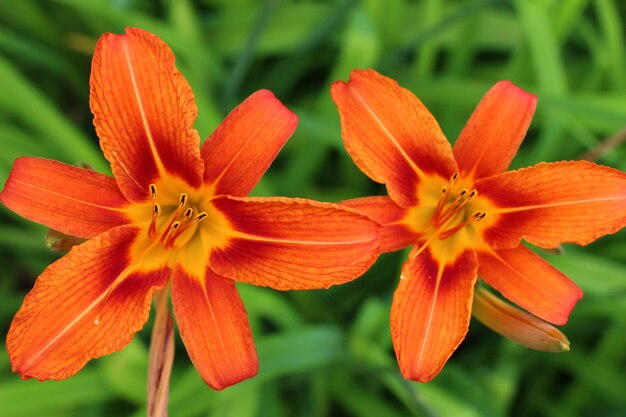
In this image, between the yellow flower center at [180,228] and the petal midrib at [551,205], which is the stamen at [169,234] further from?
the petal midrib at [551,205]

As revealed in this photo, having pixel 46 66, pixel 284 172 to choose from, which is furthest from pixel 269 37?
pixel 46 66

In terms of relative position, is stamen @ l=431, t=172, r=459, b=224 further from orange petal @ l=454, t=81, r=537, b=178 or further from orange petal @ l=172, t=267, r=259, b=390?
orange petal @ l=172, t=267, r=259, b=390

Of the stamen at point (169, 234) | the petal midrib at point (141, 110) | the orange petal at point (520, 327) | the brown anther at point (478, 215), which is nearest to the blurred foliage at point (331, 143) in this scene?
the orange petal at point (520, 327)

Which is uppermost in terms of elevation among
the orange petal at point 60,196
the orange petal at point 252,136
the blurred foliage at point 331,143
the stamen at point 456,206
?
the orange petal at point 252,136

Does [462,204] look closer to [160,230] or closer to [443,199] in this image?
[443,199]

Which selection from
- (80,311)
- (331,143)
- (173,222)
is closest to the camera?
(80,311)

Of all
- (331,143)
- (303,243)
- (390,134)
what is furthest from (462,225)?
(331,143)

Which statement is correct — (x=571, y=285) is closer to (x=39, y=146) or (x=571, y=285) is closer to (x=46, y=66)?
(x=39, y=146)

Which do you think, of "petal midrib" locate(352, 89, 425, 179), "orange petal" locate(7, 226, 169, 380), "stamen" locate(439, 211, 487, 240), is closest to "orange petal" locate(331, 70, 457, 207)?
"petal midrib" locate(352, 89, 425, 179)
